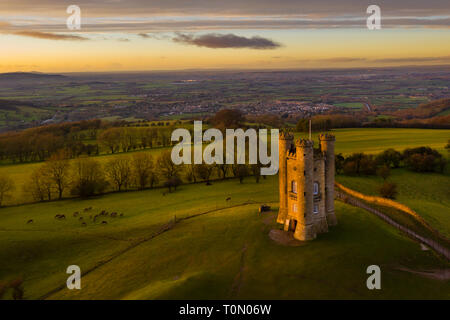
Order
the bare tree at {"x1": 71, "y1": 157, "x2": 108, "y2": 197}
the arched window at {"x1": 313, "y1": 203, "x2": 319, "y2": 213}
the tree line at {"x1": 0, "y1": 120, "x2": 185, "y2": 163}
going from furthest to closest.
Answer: the tree line at {"x1": 0, "y1": 120, "x2": 185, "y2": 163}, the bare tree at {"x1": 71, "y1": 157, "x2": 108, "y2": 197}, the arched window at {"x1": 313, "y1": 203, "x2": 319, "y2": 213}

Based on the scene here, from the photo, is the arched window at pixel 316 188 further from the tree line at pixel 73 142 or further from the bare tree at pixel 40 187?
the tree line at pixel 73 142

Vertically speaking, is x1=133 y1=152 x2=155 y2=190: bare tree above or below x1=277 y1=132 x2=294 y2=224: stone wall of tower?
Result: below

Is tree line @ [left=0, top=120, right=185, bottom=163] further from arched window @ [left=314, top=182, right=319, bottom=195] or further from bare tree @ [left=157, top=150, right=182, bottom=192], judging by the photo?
arched window @ [left=314, top=182, right=319, bottom=195]

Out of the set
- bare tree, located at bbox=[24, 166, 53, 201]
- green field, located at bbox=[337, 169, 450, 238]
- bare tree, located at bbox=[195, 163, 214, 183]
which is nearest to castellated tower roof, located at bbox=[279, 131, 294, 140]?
green field, located at bbox=[337, 169, 450, 238]

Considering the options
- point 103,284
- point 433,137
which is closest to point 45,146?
point 103,284

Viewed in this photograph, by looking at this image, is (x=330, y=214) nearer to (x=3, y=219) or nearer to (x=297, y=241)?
(x=297, y=241)

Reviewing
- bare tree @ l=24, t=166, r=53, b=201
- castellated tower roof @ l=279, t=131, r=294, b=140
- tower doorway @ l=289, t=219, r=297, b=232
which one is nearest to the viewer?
tower doorway @ l=289, t=219, r=297, b=232
